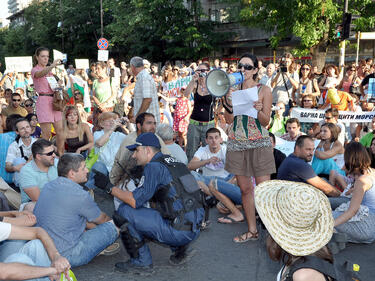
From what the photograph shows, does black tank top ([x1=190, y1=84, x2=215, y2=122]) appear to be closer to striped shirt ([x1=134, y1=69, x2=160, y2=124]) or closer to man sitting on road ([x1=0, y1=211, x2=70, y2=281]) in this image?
striped shirt ([x1=134, y1=69, x2=160, y2=124])

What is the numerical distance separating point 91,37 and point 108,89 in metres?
36.3

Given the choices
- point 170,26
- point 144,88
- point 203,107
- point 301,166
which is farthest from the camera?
point 170,26

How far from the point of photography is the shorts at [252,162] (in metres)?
4.51

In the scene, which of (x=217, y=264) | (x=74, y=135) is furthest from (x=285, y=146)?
(x=74, y=135)

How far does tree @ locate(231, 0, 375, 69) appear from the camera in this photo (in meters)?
20.1

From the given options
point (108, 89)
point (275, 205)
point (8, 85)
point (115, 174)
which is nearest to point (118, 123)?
point (115, 174)

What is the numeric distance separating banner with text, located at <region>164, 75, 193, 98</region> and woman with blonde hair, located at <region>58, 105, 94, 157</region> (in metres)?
4.36

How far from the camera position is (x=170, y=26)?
32031 mm

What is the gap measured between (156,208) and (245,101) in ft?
4.57

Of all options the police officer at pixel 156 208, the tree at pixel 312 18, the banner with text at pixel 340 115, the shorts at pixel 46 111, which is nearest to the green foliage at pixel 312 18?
the tree at pixel 312 18

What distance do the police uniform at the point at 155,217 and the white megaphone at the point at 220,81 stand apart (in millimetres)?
935

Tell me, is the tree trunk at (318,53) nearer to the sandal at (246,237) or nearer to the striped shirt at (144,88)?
the striped shirt at (144,88)

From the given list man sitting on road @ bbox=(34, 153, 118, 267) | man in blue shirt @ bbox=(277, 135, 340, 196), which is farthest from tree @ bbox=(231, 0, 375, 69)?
man sitting on road @ bbox=(34, 153, 118, 267)

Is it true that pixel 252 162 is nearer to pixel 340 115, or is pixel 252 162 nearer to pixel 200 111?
pixel 200 111
